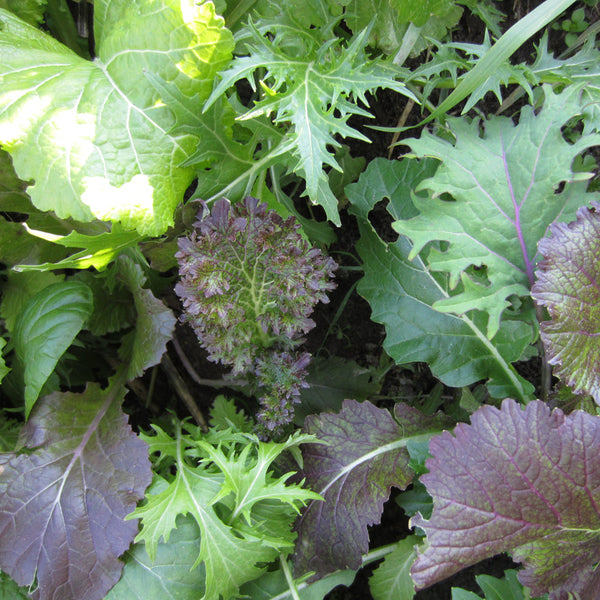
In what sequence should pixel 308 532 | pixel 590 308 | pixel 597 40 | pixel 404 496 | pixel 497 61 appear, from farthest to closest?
pixel 597 40 < pixel 404 496 < pixel 308 532 < pixel 497 61 < pixel 590 308

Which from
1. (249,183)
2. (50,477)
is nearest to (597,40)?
(249,183)

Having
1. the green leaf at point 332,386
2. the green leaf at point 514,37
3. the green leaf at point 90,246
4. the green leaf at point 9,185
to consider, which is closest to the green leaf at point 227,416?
the green leaf at point 332,386

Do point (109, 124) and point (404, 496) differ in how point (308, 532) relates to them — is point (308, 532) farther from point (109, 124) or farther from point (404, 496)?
point (109, 124)

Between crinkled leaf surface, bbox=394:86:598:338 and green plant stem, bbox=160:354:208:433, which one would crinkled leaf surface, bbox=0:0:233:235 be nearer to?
crinkled leaf surface, bbox=394:86:598:338

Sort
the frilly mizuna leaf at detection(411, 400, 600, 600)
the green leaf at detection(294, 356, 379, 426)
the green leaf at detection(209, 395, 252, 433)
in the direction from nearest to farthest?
the frilly mizuna leaf at detection(411, 400, 600, 600) < the green leaf at detection(209, 395, 252, 433) < the green leaf at detection(294, 356, 379, 426)

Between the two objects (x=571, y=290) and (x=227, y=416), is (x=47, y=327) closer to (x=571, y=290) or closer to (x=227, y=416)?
(x=227, y=416)

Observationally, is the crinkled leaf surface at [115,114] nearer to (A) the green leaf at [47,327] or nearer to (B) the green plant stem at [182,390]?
(A) the green leaf at [47,327]

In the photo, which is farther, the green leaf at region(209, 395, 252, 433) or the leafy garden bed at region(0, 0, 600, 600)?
the green leaf at region(209, 395, 252, 433)

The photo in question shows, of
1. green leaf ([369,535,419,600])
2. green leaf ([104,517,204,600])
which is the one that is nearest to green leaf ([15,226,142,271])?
green leaf ([104,517,204,600])
